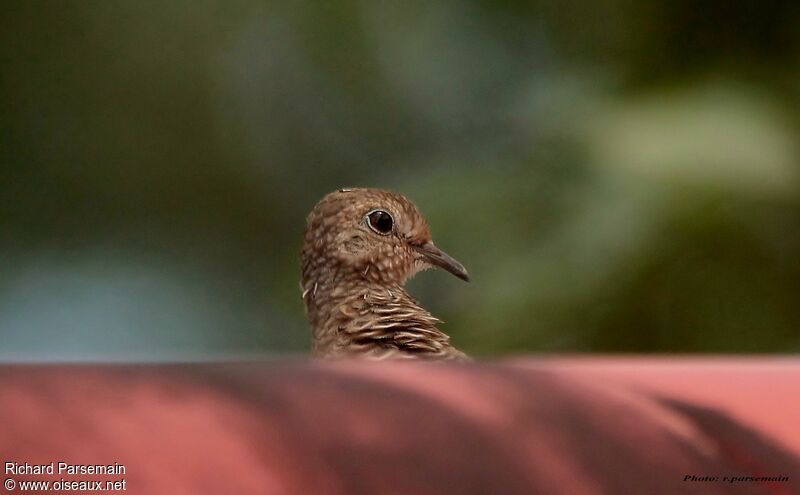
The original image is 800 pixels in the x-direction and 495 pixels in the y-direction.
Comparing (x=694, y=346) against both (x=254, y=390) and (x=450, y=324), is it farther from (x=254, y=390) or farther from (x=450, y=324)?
(x=254, y=390)

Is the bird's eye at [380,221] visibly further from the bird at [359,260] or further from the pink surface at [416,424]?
the pink surface at [416,424]

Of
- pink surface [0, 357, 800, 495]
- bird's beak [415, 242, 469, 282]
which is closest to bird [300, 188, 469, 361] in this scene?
bird's beak [415, 242, 469, 282]

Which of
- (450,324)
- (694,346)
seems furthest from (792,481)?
(694,346)

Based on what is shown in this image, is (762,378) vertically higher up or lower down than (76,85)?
lower down

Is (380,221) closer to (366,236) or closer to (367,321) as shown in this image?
(366,236)

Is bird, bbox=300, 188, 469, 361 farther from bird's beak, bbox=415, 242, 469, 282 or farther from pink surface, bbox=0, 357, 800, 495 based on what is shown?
pink surface, bbox=0, 357, 800, 495

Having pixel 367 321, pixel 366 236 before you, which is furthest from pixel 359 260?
pixel 367 321
